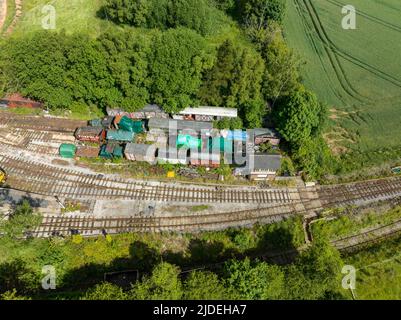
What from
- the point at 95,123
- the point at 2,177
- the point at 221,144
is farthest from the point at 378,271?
the point at 2,177

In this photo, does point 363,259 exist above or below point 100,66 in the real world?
below

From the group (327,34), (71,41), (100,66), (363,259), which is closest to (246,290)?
(363,259)

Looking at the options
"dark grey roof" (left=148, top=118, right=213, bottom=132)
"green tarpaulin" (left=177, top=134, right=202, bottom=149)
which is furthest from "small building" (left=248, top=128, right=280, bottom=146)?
"green tarpaulin" (left=177, top=134, right=202, bottom=149)

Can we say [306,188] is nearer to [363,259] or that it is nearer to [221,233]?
[363,259]

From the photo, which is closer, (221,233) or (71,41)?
(221,233)

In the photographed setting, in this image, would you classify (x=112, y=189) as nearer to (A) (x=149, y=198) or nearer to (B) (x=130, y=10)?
(A) (x=149, y=198)

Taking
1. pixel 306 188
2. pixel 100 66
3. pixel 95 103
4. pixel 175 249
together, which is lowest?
pixel 175 249

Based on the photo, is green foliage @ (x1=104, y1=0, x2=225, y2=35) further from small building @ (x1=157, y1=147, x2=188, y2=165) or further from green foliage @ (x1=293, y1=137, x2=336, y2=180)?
green foliage @ (x1=293, y1=137, x2=336, y2=180)
